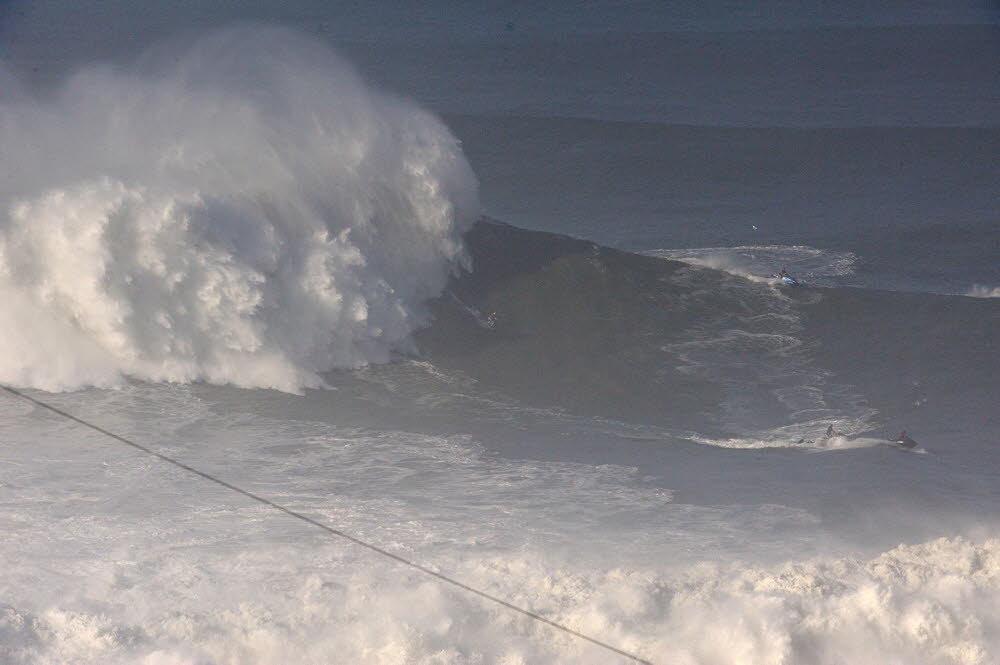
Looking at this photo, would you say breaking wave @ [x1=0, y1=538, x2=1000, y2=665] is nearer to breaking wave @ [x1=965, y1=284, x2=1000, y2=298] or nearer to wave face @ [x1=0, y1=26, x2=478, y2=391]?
wave face @ [x1=0, y1=26, x2=478, y2=391]

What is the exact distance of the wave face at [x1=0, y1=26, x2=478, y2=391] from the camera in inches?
619

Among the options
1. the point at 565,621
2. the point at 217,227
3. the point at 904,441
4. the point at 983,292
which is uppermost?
the point at 983,292

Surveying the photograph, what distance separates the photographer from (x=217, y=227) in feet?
54.2

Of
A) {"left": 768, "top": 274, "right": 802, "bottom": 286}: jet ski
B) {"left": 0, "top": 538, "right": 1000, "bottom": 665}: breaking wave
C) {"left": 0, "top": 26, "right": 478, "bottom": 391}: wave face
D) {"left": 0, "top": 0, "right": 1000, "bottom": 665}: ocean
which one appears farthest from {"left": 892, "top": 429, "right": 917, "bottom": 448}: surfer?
{"left": 0, "top": 26, "right": 478, "bottom": 391}: wave face

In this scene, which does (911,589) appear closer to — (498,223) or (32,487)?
(32,487)

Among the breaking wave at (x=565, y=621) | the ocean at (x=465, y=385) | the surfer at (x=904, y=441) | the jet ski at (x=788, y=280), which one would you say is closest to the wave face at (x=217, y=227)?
the ocean at (x=465, y=385)

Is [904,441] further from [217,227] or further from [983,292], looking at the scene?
[217,227]

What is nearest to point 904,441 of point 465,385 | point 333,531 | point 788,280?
point 465,385

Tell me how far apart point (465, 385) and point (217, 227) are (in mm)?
4387

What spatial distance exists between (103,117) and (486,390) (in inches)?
360

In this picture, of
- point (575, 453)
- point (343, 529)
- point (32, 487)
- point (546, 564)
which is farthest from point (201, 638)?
point (575, 453)

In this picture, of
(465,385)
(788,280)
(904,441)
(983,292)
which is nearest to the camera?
(904,441)

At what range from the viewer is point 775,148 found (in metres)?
29.8

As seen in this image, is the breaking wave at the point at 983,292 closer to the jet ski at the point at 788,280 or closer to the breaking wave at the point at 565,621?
the jet ski at the point at 788,280
